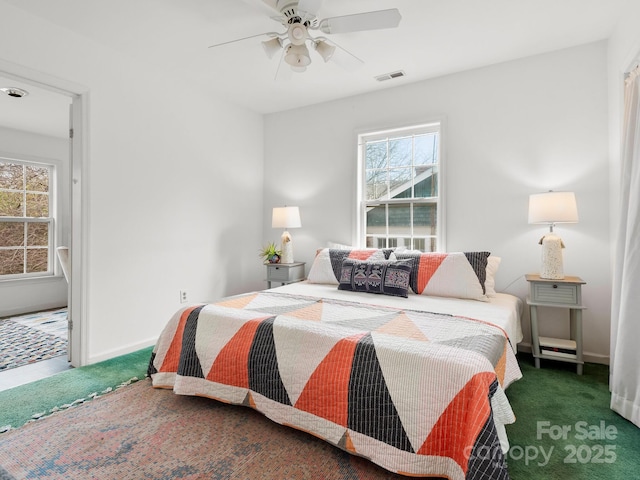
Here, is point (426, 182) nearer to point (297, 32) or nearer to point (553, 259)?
point (553, 259)

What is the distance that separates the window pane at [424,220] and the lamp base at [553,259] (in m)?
1.03

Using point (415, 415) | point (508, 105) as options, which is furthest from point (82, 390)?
point (508, 105)

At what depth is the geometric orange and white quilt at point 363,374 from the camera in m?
1.33

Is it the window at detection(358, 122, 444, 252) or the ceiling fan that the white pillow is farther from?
the ceiling fan

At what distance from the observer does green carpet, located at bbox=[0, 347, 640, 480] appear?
157 centimetres

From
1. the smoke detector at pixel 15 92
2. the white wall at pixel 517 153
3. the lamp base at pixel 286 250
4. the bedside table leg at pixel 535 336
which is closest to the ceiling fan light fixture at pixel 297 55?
the white wall at pixel 517 153

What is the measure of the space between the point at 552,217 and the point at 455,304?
100 cm

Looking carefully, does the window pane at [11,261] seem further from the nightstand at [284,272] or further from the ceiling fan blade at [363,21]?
the ceiling fan blade at [363,21]

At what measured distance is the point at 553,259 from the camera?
8.70ft

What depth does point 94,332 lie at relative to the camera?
2803 millimetres

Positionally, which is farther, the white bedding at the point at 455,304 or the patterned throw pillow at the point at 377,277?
the patterned throw pillow at the point at 377,277

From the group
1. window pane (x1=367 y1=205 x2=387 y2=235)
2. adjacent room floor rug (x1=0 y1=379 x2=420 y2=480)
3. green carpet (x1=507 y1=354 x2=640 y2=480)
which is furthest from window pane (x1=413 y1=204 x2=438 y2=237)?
adjacent room floor rug (x1=0 y1=379 x2=420 y2=480)

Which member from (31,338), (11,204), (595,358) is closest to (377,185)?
(595,358)

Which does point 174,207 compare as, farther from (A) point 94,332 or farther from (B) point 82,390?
(B) point 82,390
